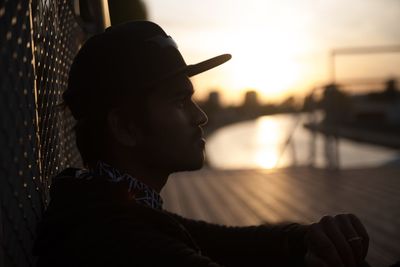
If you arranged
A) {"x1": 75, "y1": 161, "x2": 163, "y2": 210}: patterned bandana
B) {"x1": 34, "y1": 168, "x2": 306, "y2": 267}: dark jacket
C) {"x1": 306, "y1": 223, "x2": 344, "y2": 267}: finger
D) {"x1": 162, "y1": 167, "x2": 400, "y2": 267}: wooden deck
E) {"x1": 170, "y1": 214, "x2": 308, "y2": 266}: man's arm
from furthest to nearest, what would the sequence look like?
{"x1": 162, "y1": 167, "x2": 400, "y2": 267}: wooden deck
{"x1": 170, "y1": 214, "x2": 308, "y2": 266}: man's arm
{"x1": 75, "y1": 161, "x2": 163, "y2": 210}: patterned bandana
{"x1": 306, "y1": 223, "x2": 344, "y2": 267}: finger
{"x1": 34, "y1": 168, "x2": 306, "y2": 267}: dark jacket

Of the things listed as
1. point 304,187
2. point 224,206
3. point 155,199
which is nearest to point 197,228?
point 155,199

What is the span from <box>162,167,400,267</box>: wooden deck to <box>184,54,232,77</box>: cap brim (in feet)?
8.87

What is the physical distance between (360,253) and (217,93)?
30096 mm

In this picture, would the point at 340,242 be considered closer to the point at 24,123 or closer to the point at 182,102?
the point at 182,102

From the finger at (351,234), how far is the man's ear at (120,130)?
0.62 m

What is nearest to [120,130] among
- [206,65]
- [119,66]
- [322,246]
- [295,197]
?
[119,66]

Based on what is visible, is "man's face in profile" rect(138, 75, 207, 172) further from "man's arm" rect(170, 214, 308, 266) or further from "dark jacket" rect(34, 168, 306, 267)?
"man's arm" rect(170, 214, 308, 266)

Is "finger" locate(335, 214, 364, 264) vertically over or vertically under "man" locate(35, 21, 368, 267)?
under

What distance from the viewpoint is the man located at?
1.20 meters

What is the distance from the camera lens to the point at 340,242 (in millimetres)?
1361

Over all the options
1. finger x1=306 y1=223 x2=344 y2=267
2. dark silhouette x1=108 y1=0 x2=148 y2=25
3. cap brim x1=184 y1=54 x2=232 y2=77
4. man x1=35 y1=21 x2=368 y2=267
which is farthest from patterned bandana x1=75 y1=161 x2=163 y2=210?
dark silhouette x1=108 y1=0 x2=148 y2=25

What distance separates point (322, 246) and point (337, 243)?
0.04 meters

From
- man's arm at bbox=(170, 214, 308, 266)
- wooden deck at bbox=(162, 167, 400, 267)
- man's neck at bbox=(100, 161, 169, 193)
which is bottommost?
wooden deck at bbox=(162, 167, 400, 267)

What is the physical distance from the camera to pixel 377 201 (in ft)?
21.2
